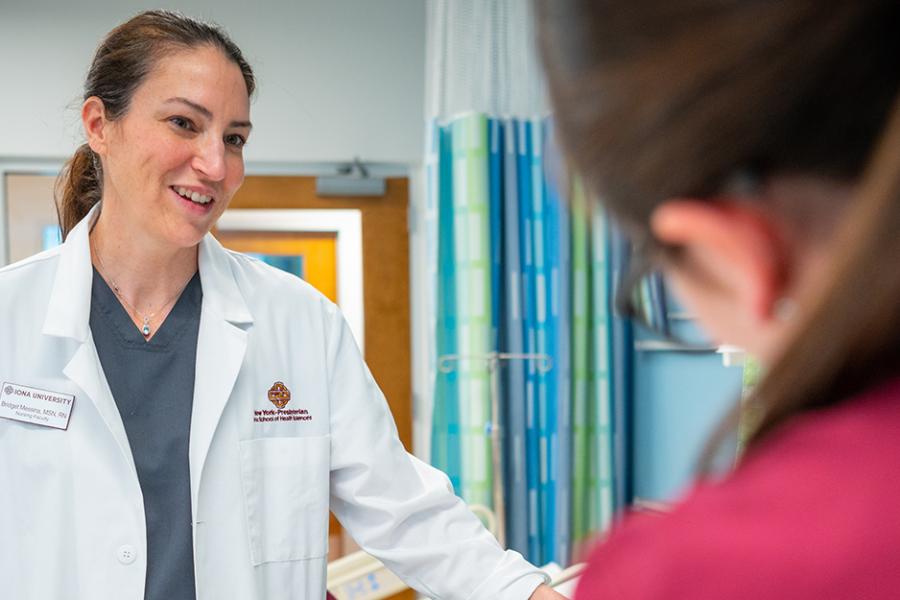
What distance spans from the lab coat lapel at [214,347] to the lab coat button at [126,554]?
103 millimetres

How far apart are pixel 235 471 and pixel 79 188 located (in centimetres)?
60

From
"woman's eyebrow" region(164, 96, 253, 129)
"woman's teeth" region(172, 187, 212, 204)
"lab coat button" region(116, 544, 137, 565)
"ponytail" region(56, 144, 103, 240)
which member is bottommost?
"lab coat button" region(116, 544, 137, 565)

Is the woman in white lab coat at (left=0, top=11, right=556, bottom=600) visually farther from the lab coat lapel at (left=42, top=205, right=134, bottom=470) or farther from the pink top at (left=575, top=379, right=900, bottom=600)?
the pink top at (left=575, top=379, right=900, bottom=600)

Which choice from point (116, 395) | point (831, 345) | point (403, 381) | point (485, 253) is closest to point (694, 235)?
point (831, 345)

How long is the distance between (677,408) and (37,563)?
2369 millimetres

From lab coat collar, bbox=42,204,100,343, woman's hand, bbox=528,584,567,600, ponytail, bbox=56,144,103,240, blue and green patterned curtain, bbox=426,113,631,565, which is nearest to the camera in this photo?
woman's hand, bbox=528,584,567,600

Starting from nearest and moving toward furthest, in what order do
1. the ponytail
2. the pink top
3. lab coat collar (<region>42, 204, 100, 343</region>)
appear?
the pink top → lab coat collar (<region>42, 204, 100, 343</region>) → the ponytail

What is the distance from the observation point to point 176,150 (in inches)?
55.4

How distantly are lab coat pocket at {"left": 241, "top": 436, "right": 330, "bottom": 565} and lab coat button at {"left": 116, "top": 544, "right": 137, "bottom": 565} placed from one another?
0.57 feet

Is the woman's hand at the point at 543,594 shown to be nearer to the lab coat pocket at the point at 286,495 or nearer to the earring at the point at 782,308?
the lab coat pocket at the point at 286,495

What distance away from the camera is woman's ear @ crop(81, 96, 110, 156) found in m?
1.47

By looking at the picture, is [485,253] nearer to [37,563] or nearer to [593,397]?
[593,397]

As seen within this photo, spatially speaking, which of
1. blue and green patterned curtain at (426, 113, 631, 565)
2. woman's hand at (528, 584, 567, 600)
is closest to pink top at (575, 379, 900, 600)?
woman's hand at (528, 584, 567, 600)

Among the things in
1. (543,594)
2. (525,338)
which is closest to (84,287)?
(543,594)
